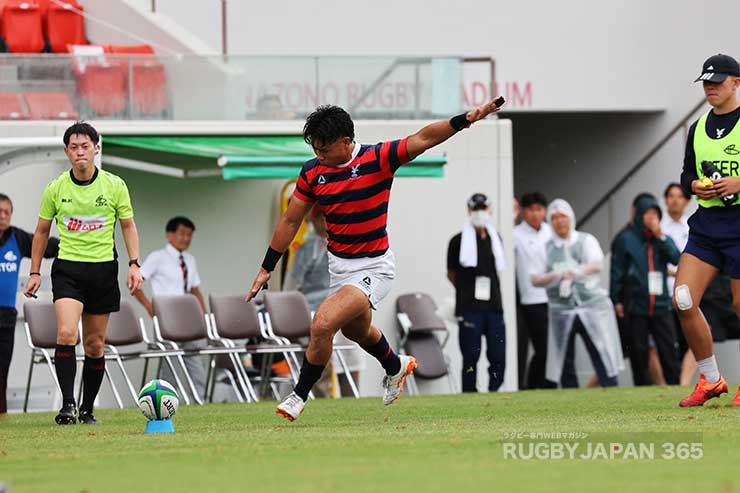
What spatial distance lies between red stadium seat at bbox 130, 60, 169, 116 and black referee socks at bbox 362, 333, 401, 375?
7.42 metres

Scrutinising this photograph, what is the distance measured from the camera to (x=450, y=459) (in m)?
7.46

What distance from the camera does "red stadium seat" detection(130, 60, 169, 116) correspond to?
1767cm

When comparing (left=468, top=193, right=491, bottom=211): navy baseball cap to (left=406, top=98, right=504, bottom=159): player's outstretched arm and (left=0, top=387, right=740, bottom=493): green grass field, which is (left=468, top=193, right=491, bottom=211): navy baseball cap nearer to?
(left=0, top=387, right=740, bottom=493): green grass field

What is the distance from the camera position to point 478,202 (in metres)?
17.5

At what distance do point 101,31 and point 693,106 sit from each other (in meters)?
9.55

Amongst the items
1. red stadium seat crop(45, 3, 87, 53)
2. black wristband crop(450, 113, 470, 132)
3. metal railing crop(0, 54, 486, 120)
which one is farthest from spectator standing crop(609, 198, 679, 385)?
black wristband crop(450, 113, 470, 132)

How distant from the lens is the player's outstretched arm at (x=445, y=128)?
377 inches

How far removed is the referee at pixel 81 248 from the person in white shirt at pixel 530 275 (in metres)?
7.75

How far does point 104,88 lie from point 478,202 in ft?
14.1

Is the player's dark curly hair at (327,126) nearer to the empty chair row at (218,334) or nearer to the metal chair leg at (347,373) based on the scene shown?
the empty chair row at (218,334)

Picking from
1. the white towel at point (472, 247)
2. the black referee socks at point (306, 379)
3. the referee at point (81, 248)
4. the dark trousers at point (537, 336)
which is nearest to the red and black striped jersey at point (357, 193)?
the black referee socks at point (306, 379)
